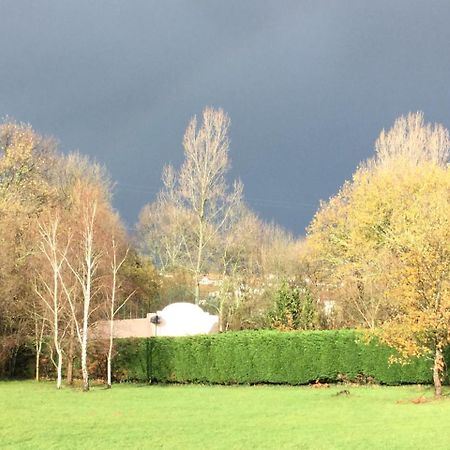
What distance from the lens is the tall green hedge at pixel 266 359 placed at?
23.7 meters

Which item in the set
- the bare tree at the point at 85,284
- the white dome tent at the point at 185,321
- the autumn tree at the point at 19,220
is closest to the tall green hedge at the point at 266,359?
the bare tree at the point at 85,284

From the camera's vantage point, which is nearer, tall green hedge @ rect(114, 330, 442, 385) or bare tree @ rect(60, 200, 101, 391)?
bare tree @ rect(60, 200, 101, 391)

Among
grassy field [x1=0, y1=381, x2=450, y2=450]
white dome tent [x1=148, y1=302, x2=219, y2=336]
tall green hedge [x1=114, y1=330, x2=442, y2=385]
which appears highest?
white dome tent [x1=148, y1=302, x2=219, y2=336]

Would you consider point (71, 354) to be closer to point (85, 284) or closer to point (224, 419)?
point (85, 284)

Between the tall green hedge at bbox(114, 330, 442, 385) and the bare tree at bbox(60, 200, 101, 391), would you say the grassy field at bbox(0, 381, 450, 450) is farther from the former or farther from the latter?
the bare tree at bbox(60, 200, 101, 391)

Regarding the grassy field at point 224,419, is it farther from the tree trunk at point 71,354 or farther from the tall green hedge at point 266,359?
the tree trunk at point 71,354

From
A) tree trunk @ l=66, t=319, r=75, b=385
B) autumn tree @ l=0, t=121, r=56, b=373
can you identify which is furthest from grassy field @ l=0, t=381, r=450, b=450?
autumn tree @ l=0, t=121, r=56, b=373

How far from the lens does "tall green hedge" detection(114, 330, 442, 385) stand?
2369 cm

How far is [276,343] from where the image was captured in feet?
82.1

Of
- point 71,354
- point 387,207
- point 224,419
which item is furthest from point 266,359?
point 387,207

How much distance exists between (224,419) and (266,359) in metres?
11.3

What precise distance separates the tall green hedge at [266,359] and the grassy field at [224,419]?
1.24 m

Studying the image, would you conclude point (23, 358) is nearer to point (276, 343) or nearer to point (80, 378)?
point (80, 378)

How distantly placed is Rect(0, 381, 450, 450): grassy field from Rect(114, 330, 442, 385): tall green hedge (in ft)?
4.07
